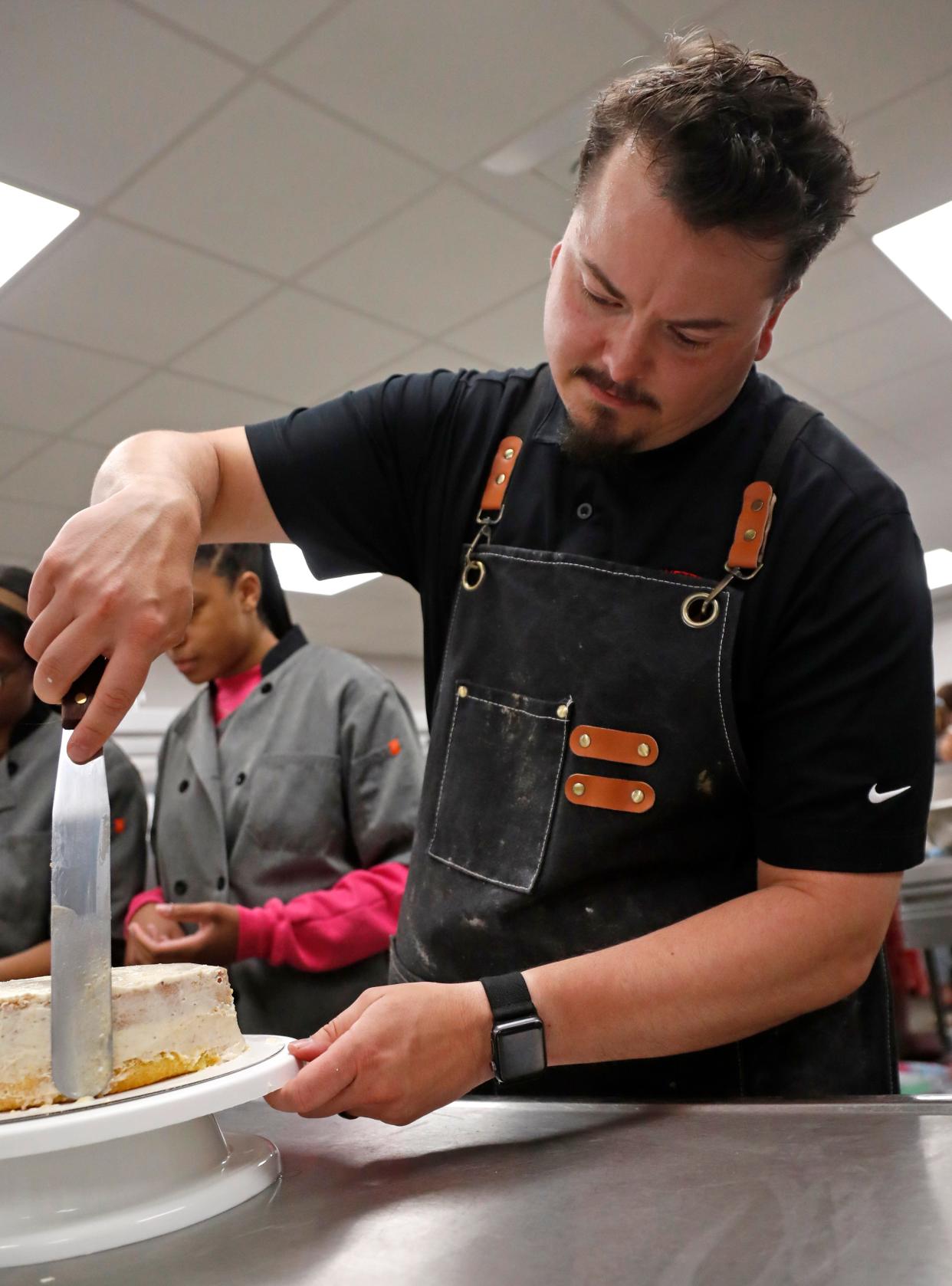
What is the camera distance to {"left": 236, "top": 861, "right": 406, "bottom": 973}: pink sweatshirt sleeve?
70.6 inches

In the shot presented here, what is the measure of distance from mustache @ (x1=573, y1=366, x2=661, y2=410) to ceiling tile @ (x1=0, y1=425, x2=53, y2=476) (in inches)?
163

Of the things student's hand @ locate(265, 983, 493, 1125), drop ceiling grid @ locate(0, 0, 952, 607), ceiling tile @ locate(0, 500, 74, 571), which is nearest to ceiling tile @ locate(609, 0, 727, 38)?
drop ceiling grid @ locate(0, 0, 952, 607)

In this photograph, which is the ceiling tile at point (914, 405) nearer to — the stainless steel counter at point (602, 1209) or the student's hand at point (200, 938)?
the student's hand at point (200, 938)

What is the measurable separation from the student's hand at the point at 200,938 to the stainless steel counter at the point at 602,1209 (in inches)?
32.6

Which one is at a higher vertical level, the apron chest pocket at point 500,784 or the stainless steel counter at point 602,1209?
the apron chest pocket at point 500,784

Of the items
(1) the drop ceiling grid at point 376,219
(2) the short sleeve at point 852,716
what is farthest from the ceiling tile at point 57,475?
(2) the short sleeve at point 852,716

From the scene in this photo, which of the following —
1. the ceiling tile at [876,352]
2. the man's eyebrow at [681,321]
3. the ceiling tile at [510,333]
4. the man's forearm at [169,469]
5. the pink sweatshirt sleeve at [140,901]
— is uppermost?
the ceiling tile at [510,333]

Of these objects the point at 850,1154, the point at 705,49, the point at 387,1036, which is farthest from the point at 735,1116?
the point at 705,49

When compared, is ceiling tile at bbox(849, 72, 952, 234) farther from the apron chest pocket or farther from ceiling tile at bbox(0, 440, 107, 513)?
ceiling tile at bbox(0, 440, 107, 513)

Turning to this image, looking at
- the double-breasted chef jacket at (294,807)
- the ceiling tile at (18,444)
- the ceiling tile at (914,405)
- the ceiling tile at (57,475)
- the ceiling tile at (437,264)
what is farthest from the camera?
the ceiling tile at (57,475)

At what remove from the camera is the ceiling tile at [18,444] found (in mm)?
4688

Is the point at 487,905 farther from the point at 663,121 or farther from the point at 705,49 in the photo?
the point at 705,49

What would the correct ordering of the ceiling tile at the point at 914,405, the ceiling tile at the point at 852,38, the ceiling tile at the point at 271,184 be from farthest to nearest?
1. the ceiling tile at the point at 914,405
2. the ceiling tile at the point at 271,184
3. the ceiling tile at the point at 852,38

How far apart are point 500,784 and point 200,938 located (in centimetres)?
78
